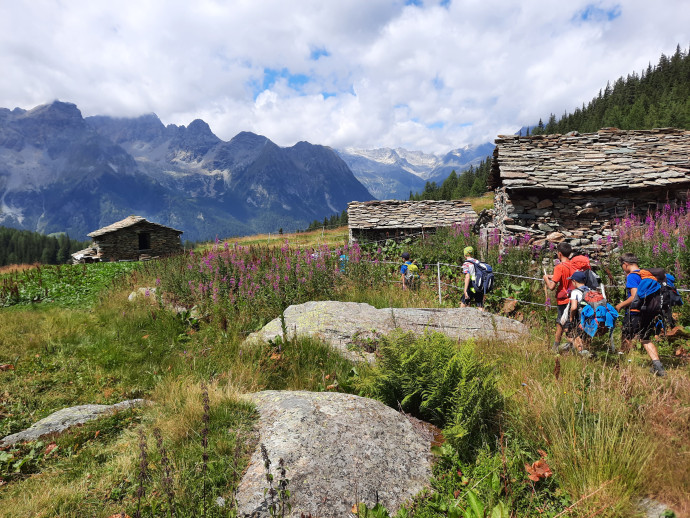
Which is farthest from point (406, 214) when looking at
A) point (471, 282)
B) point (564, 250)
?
point (564, 250)

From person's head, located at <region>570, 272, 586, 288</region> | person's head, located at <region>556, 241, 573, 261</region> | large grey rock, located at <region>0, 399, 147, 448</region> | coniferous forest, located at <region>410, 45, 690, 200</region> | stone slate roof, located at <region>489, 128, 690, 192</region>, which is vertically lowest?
large grey rock, located at <region>0, 399, 147, 448</region>

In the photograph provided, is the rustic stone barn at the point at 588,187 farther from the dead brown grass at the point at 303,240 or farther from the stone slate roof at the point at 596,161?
the dead brown grass at the point at 303,240

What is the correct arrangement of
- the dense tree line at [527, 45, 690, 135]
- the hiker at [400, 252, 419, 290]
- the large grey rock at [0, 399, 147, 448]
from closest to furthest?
the large grey rock at [0, 399, 147, 448], the hiker at [400, 252, 419, 290], the dense tree line at [527, 45, 690, 135]

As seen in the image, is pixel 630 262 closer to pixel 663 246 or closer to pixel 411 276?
pixel 663 246

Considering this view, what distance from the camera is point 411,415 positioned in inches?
131

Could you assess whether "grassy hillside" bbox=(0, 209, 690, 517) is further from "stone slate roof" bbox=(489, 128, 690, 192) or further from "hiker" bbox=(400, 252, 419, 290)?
"stone slate roof" bbox=(489, 128, 690, 192)

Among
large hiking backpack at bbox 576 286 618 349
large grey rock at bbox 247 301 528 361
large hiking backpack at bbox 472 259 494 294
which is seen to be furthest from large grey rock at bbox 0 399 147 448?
large hiking backpack at bbox 472 259 494 294

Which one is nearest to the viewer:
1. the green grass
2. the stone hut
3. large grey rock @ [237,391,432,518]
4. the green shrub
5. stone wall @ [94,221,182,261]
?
large grey rock @ [237,391,432,518]

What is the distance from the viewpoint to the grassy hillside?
2.23 metres

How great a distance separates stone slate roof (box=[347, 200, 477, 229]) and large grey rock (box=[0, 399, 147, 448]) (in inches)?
777

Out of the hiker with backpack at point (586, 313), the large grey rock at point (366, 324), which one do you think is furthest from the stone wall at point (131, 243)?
the hiker with backpack at point (586, 313)

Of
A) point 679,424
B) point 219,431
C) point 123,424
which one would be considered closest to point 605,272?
point 679,424

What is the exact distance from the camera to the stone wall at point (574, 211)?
37.8ft

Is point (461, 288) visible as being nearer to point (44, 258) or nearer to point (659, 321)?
point (659, 321)
